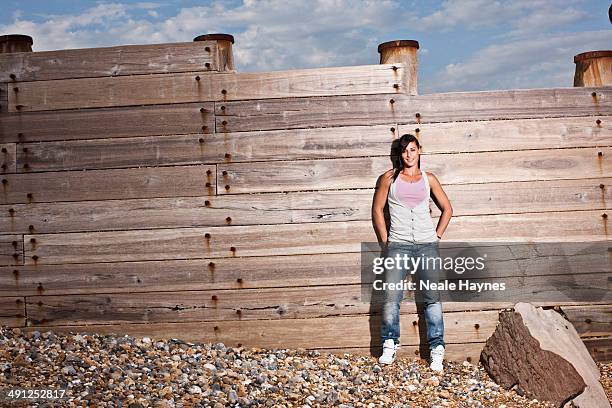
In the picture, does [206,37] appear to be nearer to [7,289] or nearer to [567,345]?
[7,289]

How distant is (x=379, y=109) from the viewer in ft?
24.9

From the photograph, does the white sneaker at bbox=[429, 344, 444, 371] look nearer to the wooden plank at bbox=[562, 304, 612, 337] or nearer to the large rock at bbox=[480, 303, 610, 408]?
Result: the large rock at bbox=[480, 303, 610, 408]

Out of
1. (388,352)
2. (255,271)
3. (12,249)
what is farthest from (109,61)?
(388,352)

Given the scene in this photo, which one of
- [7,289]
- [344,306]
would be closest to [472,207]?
[344,306]

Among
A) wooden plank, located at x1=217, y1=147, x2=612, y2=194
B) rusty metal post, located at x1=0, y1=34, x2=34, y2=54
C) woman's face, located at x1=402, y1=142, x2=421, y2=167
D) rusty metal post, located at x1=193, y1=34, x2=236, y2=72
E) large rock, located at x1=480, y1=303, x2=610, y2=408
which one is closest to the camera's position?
large rock, located at x1=480, y1=303, x2=610, y2=408

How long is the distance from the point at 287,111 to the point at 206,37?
47.6 inches

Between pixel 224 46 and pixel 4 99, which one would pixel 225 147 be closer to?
pixel 224 46

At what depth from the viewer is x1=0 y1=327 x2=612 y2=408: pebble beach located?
6137mm

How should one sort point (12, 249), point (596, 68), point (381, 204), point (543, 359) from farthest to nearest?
1. point (596, 68)
2. point (12, 249)
3. point (381, 204)
4. point (543, 359)

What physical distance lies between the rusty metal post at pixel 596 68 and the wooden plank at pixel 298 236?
144 cm

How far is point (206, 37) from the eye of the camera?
7.86m

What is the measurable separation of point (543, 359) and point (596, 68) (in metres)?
3.21

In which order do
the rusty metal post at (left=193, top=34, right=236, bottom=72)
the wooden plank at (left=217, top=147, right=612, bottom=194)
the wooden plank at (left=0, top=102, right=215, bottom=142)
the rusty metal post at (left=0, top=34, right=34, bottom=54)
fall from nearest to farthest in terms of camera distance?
the wooden plank at (left=217, top=147, right=612, bottom=194) < the wooden plank at (left=0, top=102, right=215, bottom=142) < the rusty metal post at (left=193, top=34, right=236, bottom=72) < the rusty metal post at (left=0, top=34, right=34, bottom=54)

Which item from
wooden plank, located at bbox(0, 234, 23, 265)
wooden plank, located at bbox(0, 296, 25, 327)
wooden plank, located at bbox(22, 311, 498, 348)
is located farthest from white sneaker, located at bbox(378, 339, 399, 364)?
wooden plank, located at bbox(0, 234, 23, 265)
